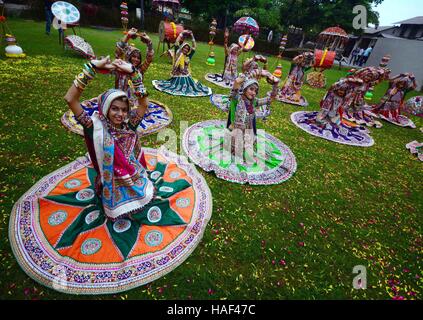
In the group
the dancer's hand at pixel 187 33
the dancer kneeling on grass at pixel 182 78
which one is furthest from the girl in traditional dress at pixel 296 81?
the dancer's hand at pixel 187 33

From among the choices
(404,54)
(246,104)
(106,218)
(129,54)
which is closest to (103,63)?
(106,218)

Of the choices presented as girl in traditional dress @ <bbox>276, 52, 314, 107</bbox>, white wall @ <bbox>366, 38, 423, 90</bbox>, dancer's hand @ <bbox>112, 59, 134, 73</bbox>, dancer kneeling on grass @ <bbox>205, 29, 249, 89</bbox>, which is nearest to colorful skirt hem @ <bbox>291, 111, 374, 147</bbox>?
girl in traditional dress @ <bbox>276, 52, 314, 107</bbox>

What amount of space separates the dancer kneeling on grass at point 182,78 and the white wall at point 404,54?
62.9ft

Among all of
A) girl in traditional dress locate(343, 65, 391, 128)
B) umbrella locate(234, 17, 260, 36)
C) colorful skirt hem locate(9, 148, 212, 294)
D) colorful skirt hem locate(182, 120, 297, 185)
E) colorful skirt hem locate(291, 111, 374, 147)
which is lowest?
colorful skirt hem locate(9, 148, 212, 294)

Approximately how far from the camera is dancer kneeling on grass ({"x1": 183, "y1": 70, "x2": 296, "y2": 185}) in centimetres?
507

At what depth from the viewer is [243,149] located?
570cm

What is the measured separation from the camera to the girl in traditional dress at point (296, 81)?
412 inches

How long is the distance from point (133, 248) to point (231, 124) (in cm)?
370

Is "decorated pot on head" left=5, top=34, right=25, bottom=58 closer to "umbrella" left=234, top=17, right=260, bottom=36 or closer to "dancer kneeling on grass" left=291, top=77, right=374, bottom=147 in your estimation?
"umbrella" left=234, top=17, right=260, bottom=36

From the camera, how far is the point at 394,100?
1076 cm

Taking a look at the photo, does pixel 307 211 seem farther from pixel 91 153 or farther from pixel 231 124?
pixel 91 153

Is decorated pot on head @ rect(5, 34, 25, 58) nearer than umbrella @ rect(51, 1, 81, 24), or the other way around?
decorated pot on head @ rect(5, 34, 25, 58)

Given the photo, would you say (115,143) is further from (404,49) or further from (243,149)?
(404,49)

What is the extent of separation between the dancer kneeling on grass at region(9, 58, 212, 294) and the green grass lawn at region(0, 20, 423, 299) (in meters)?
0.16
